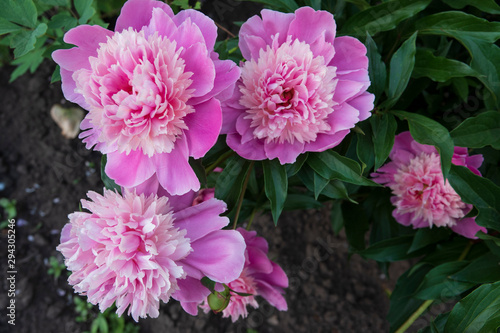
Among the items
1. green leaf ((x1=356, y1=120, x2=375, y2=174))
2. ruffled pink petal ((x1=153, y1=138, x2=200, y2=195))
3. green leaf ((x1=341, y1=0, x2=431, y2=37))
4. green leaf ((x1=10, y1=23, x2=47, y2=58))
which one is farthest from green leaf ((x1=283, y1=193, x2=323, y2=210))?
green leaf ((x1=10, y1=23, x2=47, y2=58))

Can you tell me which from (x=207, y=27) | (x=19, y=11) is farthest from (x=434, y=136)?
(x=19, y=11)

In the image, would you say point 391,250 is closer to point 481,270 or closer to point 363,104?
point 481,270

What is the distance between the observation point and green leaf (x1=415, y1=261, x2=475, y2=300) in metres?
0.98

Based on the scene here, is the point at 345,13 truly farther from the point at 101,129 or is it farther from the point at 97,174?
the point at 97,174

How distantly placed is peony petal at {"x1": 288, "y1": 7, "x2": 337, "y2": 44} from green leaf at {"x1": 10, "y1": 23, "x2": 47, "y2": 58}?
450 millimetres

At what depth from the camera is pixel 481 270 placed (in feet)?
3.18

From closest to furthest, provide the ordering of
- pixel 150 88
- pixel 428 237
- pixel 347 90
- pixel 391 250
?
pixel 150 88 < pixel 347 90 < pixel 428 237 < pixel 391 250

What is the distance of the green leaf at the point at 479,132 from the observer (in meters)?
0.78

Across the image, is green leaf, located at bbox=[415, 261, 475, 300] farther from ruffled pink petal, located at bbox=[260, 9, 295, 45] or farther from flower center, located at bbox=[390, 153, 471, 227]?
ruffled pink petal, located at bbox=[260, 9, 295, 45]

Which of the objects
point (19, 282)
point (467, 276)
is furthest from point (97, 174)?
point (467, 276)

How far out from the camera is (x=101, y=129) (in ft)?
2.06

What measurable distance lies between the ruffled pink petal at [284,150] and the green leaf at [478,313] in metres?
0.43

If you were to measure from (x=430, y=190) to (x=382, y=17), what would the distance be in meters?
0.38

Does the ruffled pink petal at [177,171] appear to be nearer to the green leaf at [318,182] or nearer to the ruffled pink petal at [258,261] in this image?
the green leaf at [318,182]
